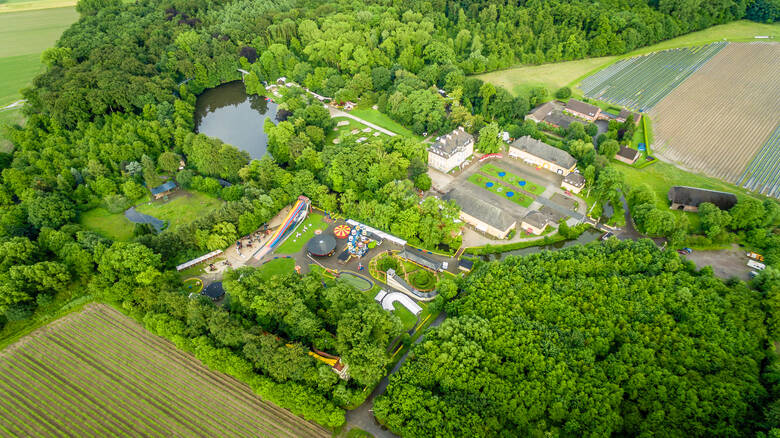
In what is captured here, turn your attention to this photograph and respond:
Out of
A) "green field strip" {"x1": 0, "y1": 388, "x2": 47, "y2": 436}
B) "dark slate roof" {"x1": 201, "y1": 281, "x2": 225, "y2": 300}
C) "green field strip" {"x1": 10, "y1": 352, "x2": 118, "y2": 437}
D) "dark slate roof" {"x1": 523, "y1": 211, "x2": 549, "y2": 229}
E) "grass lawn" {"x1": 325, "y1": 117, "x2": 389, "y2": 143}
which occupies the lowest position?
"green field strip" {"x1": 0, "y1": 388, "x2": 47, "y2": 436}

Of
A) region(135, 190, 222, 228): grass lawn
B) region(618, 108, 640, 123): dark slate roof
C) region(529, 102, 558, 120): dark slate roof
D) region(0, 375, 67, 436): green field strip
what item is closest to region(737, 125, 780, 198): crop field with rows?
region(618, 108, 640, 123): dark slate roof

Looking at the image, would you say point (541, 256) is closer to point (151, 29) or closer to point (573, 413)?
point (573, 413)

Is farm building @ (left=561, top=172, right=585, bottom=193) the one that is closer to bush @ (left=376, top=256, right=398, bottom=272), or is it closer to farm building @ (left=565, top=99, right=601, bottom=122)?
farm building @ (left=565, top=99, right=601, bottom=122)

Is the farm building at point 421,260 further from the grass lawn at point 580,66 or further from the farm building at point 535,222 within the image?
the grass lawn at point 580,66

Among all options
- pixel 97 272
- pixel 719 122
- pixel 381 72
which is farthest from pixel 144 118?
pixel 719 122

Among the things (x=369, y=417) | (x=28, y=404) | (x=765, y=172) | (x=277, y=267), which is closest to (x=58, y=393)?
(x=28, y=404)

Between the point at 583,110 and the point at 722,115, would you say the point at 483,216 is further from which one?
the point at 722,115
